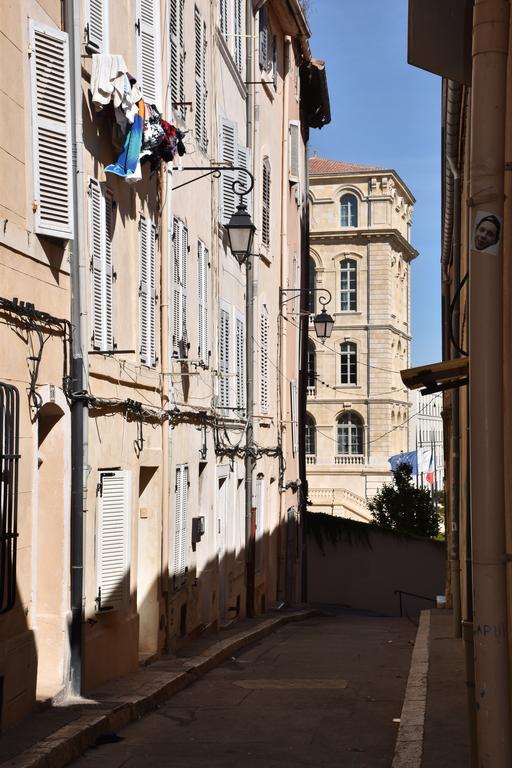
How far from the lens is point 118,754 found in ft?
29.7

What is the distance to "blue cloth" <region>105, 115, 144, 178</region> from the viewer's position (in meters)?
12.0

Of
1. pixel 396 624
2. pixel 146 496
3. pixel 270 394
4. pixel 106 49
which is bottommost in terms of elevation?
pixel 396 624

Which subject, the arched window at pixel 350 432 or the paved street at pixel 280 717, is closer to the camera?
the paved street at pixel 280 717

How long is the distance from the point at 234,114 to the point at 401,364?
48.1m

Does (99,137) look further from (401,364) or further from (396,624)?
(401,364)

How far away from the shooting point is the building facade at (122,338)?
9.52 m

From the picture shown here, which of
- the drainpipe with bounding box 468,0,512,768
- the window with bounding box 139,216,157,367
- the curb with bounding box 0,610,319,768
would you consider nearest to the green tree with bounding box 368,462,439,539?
the curb with bounding box 0,610,319,768

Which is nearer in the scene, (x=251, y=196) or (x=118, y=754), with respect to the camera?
(x=118, y=754)

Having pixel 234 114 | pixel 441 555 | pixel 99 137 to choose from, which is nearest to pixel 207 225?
pixel 234 114

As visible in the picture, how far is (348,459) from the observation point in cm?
6450

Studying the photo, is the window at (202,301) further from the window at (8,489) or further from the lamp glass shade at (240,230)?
the window at (8,489)

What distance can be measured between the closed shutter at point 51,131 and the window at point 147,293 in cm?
316

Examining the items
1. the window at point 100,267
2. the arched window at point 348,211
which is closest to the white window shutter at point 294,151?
the window at point 100,267

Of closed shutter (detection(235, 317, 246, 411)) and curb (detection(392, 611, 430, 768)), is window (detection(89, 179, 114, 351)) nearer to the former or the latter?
curb (detection(392, 611, 430, 768))
